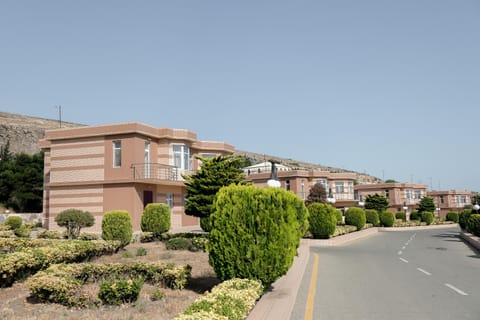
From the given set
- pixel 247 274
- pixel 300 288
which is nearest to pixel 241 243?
pixel 247 274

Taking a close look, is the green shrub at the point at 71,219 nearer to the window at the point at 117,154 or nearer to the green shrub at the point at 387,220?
the window at the point at 117,154

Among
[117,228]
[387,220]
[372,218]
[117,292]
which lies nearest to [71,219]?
[117,228]

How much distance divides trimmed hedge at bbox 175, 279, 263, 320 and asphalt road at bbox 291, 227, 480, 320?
111 cm

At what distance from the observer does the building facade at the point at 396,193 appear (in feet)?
240

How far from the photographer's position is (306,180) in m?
54.8

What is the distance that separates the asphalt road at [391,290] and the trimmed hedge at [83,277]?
3127mm

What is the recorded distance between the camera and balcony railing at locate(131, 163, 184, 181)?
28.0 m

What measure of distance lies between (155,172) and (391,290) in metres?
22.1

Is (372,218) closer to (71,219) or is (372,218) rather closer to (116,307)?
(71,219)

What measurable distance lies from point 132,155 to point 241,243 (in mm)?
21051

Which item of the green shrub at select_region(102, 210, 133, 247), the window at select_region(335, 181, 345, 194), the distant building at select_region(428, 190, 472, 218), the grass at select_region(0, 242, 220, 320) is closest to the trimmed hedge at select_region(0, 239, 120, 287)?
the grass at select_region(0, 242, 220, 320)

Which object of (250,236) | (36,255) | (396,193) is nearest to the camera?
(250,236)

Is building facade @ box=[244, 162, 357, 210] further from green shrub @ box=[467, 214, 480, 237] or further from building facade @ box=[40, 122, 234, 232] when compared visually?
green shrub @ box=[467, 214, 480, 237]

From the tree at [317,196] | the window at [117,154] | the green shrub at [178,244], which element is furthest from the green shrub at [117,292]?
the tree at [317,196]
